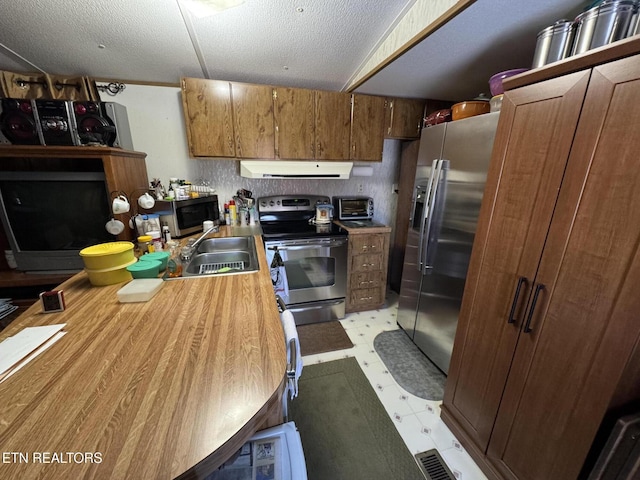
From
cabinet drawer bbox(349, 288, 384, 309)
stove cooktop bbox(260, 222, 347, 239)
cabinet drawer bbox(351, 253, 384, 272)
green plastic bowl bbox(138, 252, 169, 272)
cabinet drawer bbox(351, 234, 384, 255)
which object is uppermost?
green plastic bowl bbox(138, 252, 169, 272)

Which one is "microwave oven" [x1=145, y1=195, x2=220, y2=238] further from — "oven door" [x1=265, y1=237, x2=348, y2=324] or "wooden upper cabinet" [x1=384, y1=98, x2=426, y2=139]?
"wooden upper cabinet" [x1=384, y1=98, x2=426, y2=139]

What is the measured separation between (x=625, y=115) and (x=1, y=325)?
3.59 metres

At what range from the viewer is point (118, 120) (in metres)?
1.98

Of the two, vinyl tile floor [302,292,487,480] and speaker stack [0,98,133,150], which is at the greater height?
speaker stack [0,98,133,150]

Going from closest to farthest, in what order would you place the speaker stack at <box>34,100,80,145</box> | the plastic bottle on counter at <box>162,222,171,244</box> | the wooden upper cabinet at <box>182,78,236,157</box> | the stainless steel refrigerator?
the stainless steel refrigerator → the speaker stack at <box>34,100,80,145</box> → the plastic bottle on counter at <box>162,222,171,244</box> → the wooden upper cabinet at <box>182,78,236,157</box>

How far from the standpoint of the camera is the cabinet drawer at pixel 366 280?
2625 millimetres

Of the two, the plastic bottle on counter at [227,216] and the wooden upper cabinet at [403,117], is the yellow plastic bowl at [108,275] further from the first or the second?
the wooden upper cabinet at [403,117]

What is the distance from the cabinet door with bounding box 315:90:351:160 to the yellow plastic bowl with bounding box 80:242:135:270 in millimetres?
1835

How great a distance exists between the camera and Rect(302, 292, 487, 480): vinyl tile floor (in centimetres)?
133

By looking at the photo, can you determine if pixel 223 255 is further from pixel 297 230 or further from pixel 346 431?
pixel 346 431

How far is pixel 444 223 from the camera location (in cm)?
170

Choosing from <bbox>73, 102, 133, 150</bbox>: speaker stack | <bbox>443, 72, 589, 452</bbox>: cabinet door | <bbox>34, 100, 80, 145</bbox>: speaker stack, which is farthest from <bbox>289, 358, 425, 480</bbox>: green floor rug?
<bbox>34, 100, 80, 145</bbox>: speaker stack

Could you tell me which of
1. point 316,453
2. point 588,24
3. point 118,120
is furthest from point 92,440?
point 118,120

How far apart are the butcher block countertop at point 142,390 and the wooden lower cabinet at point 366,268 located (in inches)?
62.1
